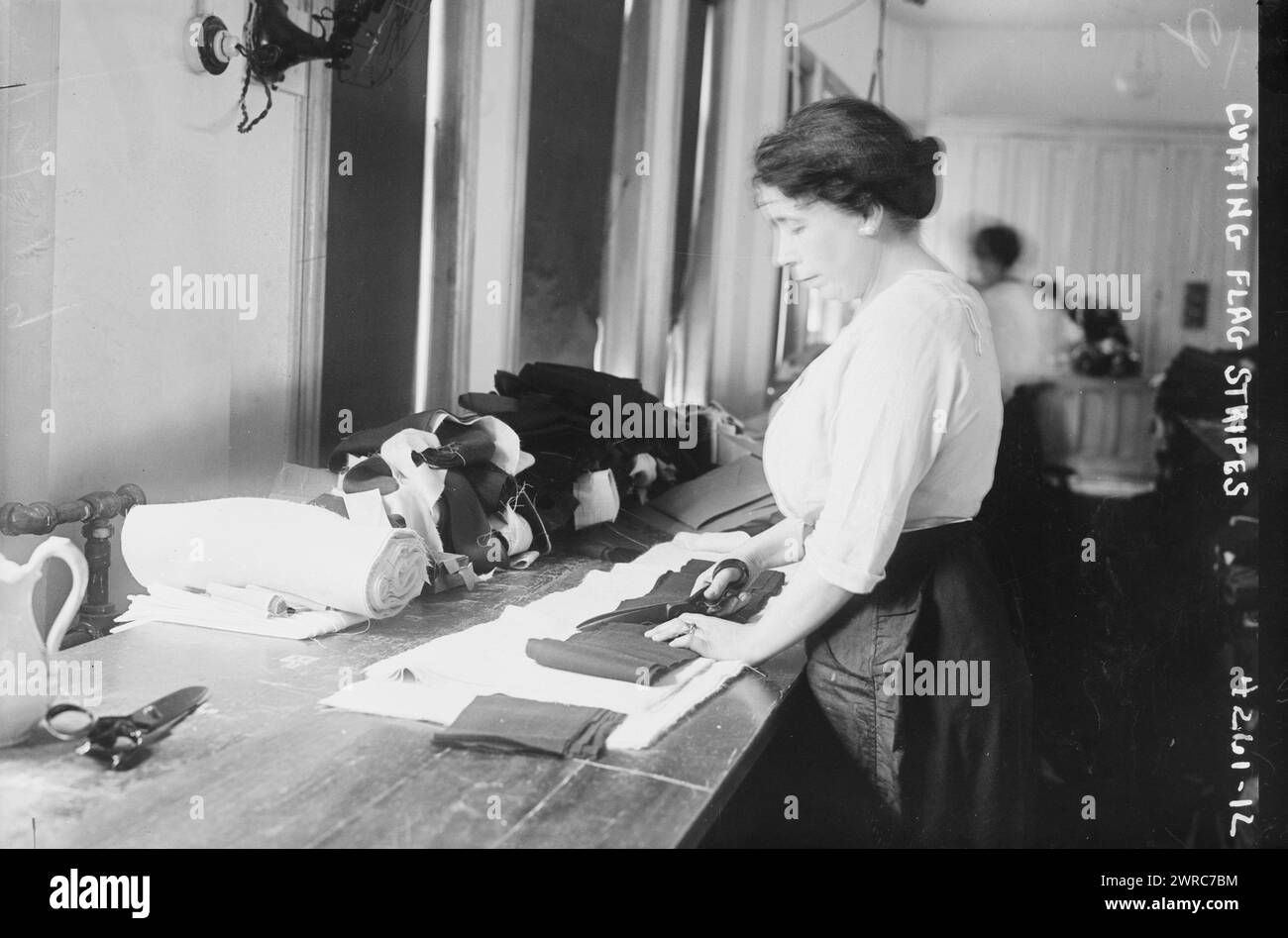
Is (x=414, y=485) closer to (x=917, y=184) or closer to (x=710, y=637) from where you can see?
(x=710, y=637)

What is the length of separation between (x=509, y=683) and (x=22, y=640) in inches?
20.3

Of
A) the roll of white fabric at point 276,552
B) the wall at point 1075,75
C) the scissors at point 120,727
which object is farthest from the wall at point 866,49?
the scissors at point 120,727

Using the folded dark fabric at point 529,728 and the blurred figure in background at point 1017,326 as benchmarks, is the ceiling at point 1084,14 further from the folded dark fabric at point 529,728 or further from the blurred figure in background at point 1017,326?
the folded dark fabric at point 529,728

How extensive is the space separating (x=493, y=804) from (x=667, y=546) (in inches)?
54.1

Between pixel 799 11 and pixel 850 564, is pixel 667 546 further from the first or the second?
pixel 799 11

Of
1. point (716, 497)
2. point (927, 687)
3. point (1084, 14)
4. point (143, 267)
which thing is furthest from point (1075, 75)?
point (143, 267)

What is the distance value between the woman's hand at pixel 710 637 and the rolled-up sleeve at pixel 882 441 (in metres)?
0.16

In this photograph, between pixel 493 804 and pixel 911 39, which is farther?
pixel 911 39

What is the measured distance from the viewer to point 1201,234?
182 centimetres

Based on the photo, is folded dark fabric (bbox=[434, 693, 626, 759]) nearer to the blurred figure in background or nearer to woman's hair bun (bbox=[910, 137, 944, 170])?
woman's hair bun (bbox=[910, 137, 944, 170])

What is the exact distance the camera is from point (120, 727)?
1057mm

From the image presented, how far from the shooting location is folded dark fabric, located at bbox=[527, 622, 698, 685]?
51.7 inches

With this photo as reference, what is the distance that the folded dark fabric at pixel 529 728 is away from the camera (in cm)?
109
